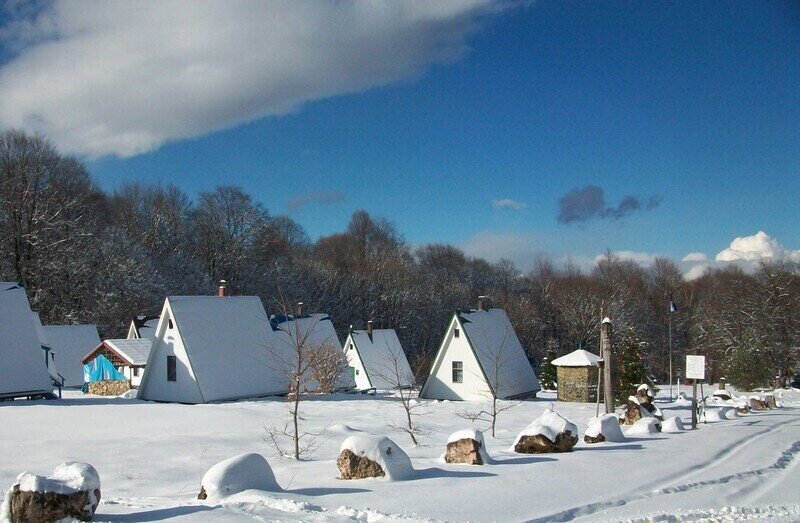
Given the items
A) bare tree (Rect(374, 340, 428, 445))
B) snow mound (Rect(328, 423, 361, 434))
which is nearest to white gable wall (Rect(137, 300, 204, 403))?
bare tree (Rect(374, 340, 428, 445))

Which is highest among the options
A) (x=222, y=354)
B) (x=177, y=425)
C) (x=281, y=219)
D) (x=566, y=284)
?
(x=281, y=219)

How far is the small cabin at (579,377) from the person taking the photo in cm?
3350

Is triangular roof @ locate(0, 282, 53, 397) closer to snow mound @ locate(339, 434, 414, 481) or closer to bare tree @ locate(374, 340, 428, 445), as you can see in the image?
bare tree @ locate(374, 340, 428, 445)

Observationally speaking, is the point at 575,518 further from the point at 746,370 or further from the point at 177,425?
the point at 746,370

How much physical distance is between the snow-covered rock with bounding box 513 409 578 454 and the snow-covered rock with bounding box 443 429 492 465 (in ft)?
6.33

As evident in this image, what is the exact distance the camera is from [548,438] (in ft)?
48.9

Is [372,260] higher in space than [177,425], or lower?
higher

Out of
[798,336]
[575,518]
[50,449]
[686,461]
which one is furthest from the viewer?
[798,336]

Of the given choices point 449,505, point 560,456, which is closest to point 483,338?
point 560,456

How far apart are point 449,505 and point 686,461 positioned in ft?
22.9

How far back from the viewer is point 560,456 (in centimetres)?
1434

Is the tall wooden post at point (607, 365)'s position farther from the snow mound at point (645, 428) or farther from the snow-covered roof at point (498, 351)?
the snow-covered roof at point (498, 351)

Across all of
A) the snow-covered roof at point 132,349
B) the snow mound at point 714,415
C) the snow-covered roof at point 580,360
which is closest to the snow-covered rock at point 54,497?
the snow mound at point 714,415

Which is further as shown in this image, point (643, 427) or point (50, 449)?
point (643, 427)
